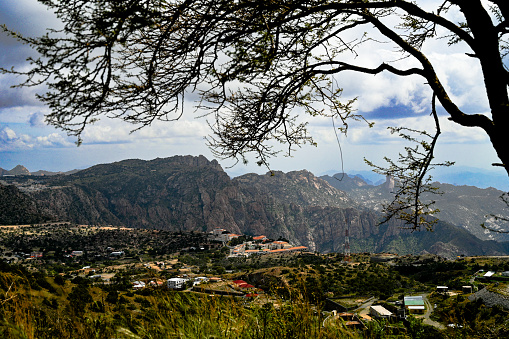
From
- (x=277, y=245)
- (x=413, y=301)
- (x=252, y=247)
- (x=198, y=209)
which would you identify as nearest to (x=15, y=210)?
(x=252, y=247)

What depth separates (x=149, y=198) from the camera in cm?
17738

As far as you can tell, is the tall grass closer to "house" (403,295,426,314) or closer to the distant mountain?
"house" (403,295,426,314)

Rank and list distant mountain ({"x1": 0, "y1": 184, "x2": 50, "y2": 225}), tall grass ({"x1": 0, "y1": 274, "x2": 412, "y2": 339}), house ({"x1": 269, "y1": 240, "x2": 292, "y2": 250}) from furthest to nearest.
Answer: house ({"x1": 269, "y1": 240, "x2": 292, "y2": 250}), distant mountain ({"x1": 0, "y1": 184, "x2": 50, "y2": 225}), tall grass ({"x1": 0, "y1": 274, "x2": 412, "y2": 339})

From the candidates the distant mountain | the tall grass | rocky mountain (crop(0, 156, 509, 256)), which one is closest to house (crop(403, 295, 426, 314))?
the tall grass

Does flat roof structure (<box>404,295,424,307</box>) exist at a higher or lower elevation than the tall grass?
lower

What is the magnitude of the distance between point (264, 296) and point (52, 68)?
342 cm

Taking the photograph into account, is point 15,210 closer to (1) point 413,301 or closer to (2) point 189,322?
(1) point 413,301

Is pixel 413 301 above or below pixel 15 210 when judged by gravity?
below

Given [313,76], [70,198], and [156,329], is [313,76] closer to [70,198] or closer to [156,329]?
[156,329]

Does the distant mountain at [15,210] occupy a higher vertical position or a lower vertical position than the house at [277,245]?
higher

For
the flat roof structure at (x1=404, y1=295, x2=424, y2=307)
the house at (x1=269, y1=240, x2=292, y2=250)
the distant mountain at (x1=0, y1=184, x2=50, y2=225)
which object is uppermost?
the distant mountain at (x1=0, y1=184, x2=50, y2=225)

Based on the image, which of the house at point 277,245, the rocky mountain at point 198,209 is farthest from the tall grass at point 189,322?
the rocky mountain at point 198,209

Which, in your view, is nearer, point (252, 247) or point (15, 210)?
point (252, 247)

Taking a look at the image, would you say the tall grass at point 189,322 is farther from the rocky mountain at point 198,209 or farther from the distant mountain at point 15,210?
the rocky mountain at point 198,209
